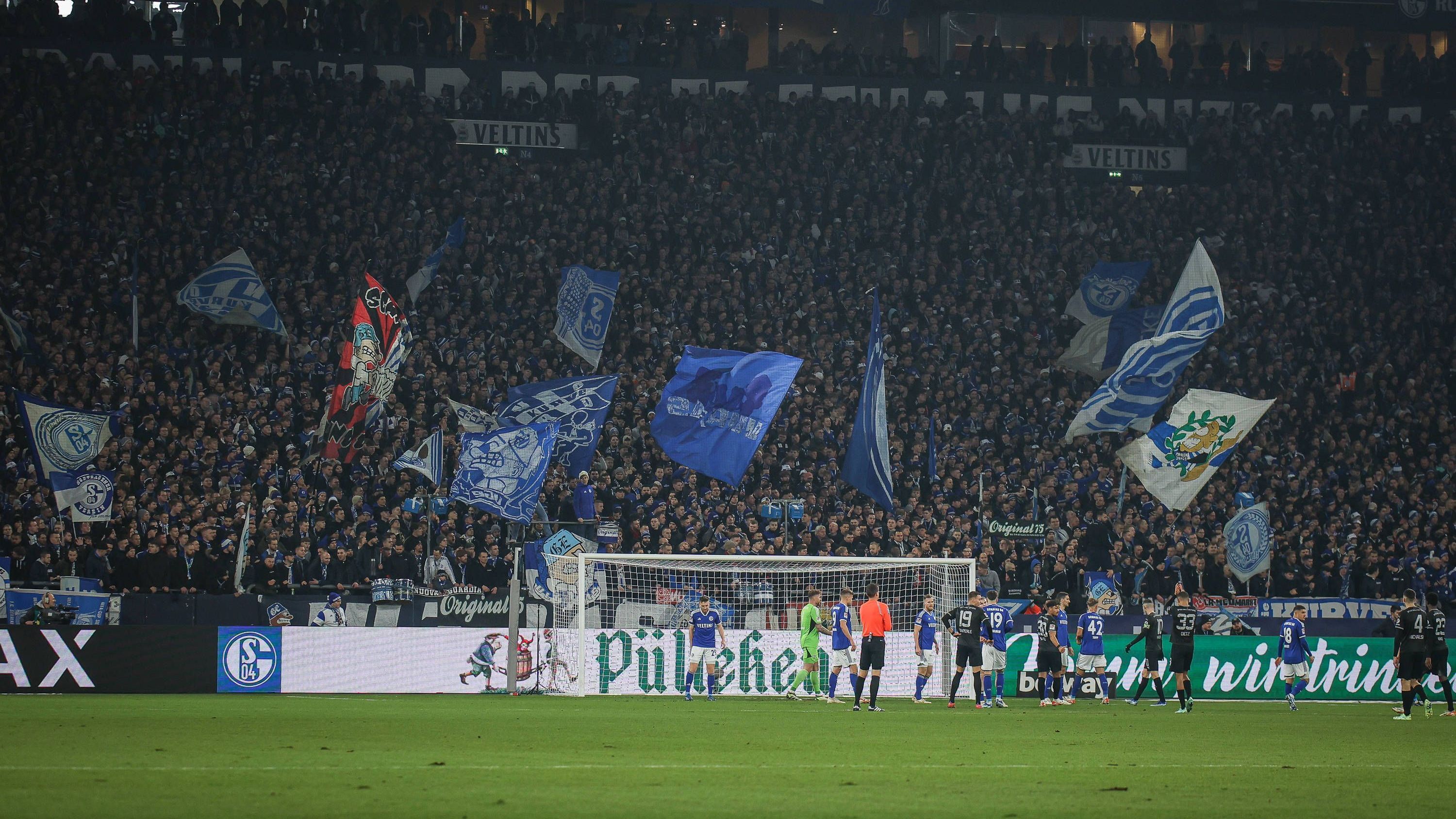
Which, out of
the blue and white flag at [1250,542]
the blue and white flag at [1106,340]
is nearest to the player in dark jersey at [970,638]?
the blue and white flag at [1250,542]

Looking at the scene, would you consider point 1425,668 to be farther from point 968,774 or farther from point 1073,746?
point 968,774

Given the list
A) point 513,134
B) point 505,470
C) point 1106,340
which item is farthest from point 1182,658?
point 513,134

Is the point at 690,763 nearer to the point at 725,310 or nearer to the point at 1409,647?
the point at 1409,647

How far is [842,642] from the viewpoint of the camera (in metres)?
26.2

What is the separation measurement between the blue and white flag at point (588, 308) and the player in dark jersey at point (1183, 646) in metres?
13.2

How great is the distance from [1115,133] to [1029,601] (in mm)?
21012

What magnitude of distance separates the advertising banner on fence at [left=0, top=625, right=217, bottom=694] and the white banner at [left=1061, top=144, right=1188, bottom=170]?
30000mm

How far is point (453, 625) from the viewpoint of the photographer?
27719 mm

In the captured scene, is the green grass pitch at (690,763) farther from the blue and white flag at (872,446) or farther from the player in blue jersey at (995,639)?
the blue and white flag at (872,446)

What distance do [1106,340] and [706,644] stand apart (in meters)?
15.3

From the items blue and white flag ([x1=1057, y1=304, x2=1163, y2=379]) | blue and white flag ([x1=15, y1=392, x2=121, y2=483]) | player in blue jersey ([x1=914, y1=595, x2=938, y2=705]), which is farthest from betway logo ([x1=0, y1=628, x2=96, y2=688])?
blue and white flag ([x1=1057, y1=304, x2=1163, y2=379])

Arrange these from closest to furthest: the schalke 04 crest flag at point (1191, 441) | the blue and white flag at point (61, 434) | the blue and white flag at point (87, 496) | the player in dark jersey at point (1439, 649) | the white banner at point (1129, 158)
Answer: the player in dark jersey at point (1439, 649) < the blue and white flag at point (87, 496) < the blue and white flag at point (61, 434) < the schalke 04 crest flag at point (1191, 441) < the white banner at point (1129, 158)

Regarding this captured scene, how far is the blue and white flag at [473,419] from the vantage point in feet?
98.6

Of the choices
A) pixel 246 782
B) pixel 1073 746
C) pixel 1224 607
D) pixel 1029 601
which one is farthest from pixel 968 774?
pixel 1224 607
